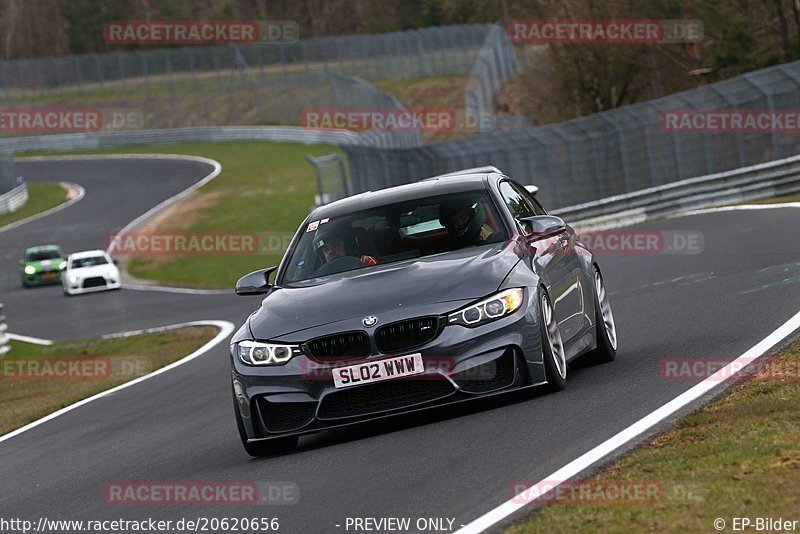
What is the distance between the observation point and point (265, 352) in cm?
883

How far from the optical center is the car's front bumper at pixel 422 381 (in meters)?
8.55

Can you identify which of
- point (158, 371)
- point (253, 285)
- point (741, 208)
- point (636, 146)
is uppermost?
point (253, 285)

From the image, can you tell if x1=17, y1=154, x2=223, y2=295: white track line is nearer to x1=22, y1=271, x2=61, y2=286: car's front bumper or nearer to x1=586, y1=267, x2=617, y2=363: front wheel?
x1=22, y1=271, x2=61, y2=286: car's front bumper

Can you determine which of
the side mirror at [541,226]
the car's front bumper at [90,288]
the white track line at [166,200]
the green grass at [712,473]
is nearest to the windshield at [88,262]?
the car's front bumper at [90,288]

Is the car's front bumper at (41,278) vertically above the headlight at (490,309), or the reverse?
the headlight at (490,309)

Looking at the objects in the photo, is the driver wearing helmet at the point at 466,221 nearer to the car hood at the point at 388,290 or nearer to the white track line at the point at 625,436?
the car hood at the point at 388,290

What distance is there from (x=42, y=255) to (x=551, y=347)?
127ft

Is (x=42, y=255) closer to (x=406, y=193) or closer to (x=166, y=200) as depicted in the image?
(x=166, y=200)

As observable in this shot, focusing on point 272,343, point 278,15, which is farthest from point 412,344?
point 278,15

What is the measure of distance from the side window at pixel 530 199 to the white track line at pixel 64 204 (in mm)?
52360

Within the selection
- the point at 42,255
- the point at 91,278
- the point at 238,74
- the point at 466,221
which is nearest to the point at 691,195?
the point at 91,278

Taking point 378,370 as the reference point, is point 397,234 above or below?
above

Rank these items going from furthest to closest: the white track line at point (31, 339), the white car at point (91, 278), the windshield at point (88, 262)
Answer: the windshield at point (88, 262)
the white car at point (91, 278)
the white track line at point (31, 339)

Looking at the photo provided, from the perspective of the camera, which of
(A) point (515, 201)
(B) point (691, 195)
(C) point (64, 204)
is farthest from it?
(C) point (64, 204)
